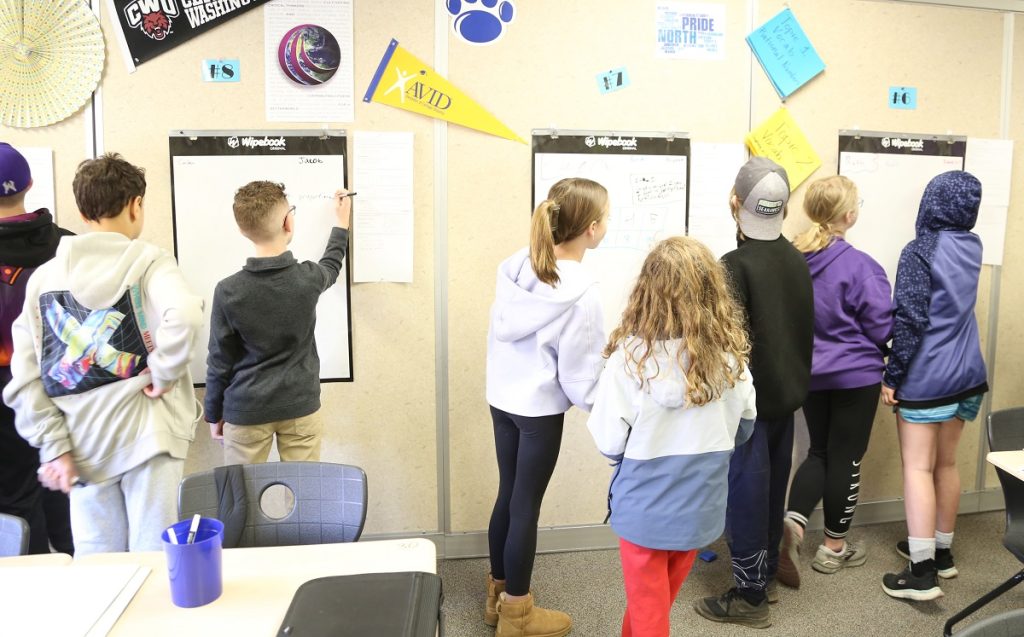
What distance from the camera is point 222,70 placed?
2441 mm

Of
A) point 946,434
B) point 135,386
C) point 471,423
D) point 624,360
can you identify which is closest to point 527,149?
point 471,423

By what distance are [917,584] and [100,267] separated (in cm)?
275

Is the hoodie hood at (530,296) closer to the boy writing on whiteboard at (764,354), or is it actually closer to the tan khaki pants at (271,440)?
the boy writing on whiteboard at (764,354)

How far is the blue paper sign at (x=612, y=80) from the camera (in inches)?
104

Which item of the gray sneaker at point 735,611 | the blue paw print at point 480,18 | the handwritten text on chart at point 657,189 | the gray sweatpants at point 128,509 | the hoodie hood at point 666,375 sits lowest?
the gray sneaker at point 735,611

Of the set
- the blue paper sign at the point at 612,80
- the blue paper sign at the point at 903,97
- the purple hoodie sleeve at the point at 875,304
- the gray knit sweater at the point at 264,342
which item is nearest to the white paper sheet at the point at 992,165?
the blue paper sign at the point at 903,97

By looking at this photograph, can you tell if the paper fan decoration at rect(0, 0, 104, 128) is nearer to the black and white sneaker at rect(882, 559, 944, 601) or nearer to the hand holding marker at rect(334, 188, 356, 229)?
the hand holding marker at rect(334, 188, 356, 229)

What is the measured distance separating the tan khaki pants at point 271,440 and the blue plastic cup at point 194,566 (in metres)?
1.04

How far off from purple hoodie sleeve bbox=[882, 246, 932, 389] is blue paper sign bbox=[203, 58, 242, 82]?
8.10ft

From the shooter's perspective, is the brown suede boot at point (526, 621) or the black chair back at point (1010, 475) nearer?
the black chair back at point (1010, 475)

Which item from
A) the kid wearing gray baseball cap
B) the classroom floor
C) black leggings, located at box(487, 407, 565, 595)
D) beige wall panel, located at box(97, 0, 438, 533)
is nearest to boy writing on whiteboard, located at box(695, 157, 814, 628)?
the kid wearing gray baseball cap

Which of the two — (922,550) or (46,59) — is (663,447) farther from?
(46,59)

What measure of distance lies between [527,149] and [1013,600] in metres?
2.38

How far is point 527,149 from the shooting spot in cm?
264
